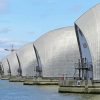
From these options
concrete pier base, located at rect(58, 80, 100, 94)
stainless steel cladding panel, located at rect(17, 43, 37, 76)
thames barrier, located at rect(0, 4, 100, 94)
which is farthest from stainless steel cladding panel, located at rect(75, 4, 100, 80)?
stainless steel cladding panel, located at rect(17, 43, 37, 76)

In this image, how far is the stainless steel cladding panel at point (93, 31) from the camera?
274ft

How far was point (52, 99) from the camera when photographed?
63.2 m

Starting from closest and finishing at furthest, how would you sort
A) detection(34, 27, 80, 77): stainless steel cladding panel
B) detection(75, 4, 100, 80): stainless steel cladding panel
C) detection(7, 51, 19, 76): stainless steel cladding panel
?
detection(75, 4, 100, 80): stainless steel cladding panel < detection(34, 27, 80, 77): stainless steel cladding panel < detection(7, 51, 19, 76): stainless steel cladding panel

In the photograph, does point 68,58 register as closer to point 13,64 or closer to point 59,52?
point 59,52

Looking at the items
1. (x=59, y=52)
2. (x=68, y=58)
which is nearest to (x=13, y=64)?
(x=59, y=52)

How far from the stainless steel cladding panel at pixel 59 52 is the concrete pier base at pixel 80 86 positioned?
39.4 m

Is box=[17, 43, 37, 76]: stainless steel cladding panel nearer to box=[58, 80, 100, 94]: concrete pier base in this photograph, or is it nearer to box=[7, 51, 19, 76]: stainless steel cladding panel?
box=[7, 51, 19, 76]: stainless steel cladding panel

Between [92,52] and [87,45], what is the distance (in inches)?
134

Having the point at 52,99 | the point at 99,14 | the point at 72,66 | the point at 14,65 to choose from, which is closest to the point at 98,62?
the point at 99,14

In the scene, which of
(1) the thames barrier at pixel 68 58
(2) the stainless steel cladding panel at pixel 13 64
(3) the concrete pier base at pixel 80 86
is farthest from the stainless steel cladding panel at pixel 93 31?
(2) the stainless steel cladding panel at pixel 13 64

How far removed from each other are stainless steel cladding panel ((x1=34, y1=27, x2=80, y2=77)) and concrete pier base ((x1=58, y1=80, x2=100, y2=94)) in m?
39.4

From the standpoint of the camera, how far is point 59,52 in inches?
4781

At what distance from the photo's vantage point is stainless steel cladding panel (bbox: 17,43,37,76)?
513ft

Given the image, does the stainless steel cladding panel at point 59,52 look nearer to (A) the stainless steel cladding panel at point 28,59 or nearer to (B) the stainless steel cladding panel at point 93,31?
(A) the stainless steel cladding panel at point 28,59
